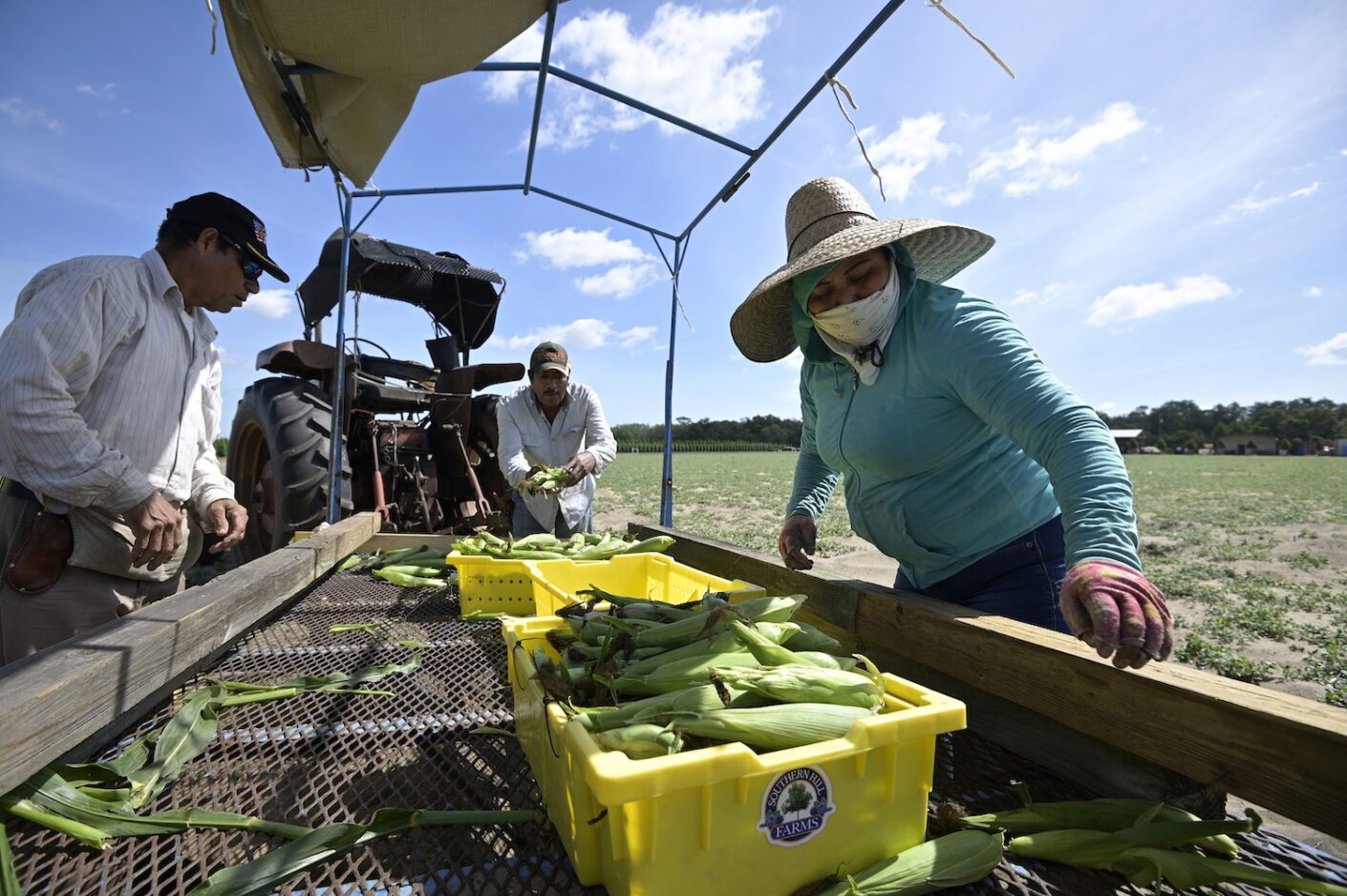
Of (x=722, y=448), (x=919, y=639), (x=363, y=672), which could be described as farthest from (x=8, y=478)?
(x=722, y=448)

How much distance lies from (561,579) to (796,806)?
62.6 inches

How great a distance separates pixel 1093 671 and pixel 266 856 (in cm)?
155

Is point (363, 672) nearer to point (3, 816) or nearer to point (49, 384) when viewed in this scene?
point (3, 816)

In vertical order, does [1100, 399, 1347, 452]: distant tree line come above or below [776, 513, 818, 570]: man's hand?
above

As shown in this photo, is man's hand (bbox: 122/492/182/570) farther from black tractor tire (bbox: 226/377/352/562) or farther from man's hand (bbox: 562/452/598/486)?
black tractor tire (bbox: 226/377/352/562)

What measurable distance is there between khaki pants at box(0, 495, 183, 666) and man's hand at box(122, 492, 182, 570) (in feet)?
0.78

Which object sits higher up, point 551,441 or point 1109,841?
point 551,441

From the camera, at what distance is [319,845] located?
1047 millimetres

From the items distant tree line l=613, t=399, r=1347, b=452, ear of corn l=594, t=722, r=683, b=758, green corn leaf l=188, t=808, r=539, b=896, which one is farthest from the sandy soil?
distant tree line l=613, t=399, r=1347, b=452

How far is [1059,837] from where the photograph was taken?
1079mm

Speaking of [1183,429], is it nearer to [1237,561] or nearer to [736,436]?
[736,436]

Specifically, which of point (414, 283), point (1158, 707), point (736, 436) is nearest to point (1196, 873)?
point (1158, 707)

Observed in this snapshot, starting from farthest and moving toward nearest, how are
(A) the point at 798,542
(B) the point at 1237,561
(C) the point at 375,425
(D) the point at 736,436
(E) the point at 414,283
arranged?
1. (D) the point at 736,436
2. (B) the point at 1237,561
3. (E) the point at 414,283
4. (C) the point at 375,425
5. (A) the point at 798,542

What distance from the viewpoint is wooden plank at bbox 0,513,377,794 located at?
3.65 ft
